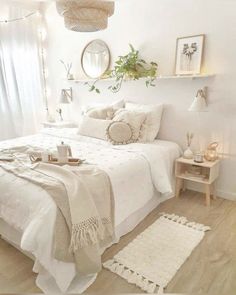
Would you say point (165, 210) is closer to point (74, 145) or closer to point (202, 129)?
point (202, 129)

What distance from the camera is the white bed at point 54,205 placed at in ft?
5.19

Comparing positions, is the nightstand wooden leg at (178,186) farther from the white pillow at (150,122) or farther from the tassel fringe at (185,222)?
the white pillow at (150,122)

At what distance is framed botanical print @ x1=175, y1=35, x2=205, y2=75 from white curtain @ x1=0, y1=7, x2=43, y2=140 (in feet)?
8.43

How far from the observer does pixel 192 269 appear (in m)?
1.81

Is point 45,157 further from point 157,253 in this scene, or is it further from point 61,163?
point 157,253

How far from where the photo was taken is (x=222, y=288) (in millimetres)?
1638

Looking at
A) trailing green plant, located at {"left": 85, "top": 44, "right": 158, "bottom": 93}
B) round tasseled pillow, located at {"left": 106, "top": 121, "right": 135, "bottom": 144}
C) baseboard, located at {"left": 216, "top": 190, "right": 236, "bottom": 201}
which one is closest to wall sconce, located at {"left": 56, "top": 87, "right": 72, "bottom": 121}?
trailing green plant, located at {"left": 85, "top": 44, "right": 158, "bottom": 93}

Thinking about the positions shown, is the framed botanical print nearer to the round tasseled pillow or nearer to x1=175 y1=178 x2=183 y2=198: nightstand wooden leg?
the round tasseled pillow

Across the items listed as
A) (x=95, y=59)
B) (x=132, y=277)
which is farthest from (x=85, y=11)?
(x=95, y=59)

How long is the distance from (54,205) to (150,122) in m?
1.76

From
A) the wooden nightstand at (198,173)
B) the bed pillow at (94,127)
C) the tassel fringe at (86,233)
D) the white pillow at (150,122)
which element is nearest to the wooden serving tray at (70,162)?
the tassel fringe at (86,233)

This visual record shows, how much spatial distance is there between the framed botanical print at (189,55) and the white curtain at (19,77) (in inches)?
101

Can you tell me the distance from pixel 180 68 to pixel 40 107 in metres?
2.67

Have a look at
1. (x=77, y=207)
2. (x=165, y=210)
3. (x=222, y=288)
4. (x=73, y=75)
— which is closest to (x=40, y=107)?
(x=73, y=75)
